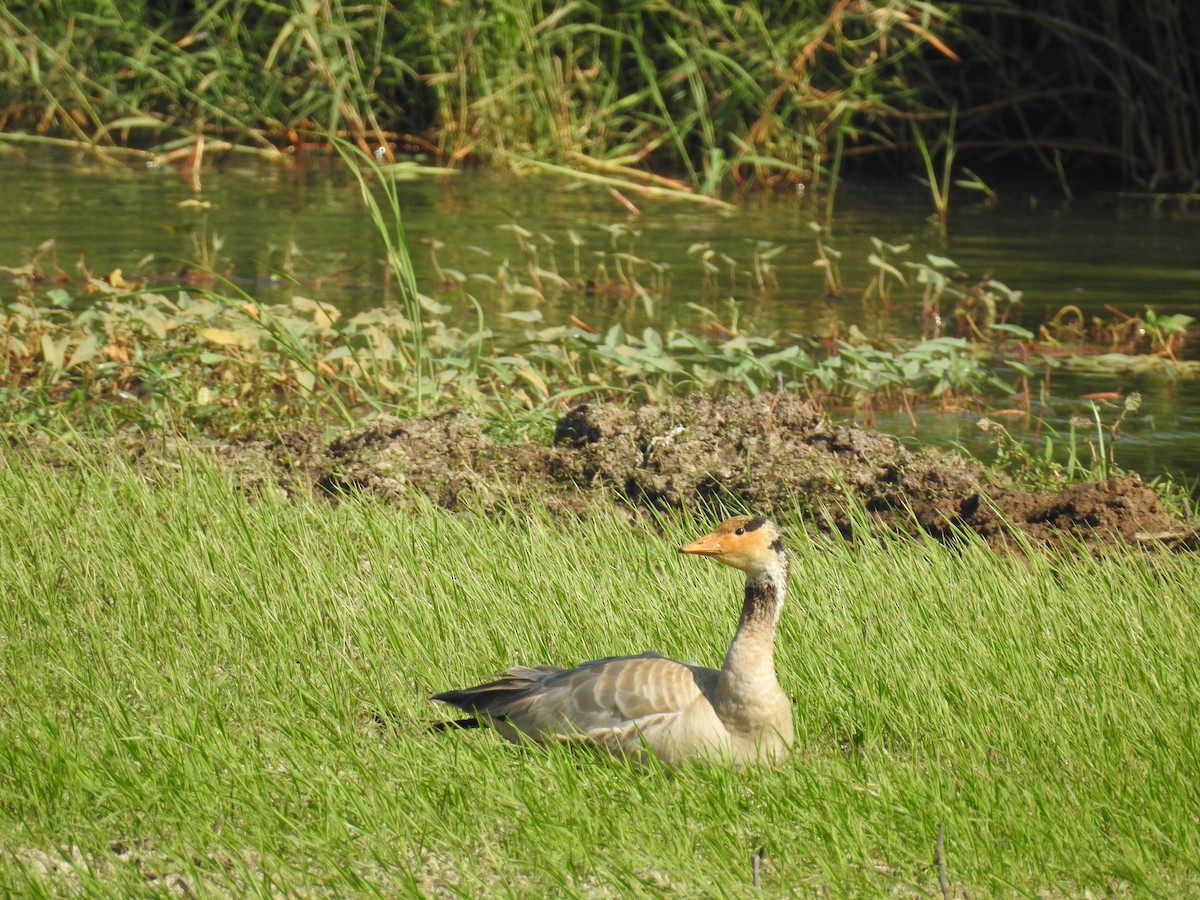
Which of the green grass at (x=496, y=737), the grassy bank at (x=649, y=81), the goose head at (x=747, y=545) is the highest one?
the grassy bank at (x=649, y=81)

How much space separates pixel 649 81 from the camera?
11594mm

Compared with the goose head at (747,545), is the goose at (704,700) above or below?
below

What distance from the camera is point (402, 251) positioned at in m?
5.52

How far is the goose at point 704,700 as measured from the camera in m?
3.06

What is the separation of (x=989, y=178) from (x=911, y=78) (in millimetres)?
1248

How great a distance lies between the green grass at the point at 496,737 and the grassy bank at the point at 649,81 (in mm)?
7155

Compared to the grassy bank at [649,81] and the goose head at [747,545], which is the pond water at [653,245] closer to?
the grassy bank at [649,81]

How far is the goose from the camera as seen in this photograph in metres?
3.06

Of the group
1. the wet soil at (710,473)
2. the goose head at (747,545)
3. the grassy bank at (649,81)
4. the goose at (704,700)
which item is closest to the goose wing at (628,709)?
the goose at (704,700)

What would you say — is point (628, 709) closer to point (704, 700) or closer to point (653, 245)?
point (704, 700)

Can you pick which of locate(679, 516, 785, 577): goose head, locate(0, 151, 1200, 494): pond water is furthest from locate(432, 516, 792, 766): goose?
locate(0, 151, 1200, 494): pond water

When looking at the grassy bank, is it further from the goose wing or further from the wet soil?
the goose wing

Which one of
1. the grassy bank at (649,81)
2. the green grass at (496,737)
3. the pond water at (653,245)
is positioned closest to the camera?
the green grass at (496,737)

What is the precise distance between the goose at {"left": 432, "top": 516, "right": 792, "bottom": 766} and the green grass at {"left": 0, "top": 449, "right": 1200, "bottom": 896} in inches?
2.5
